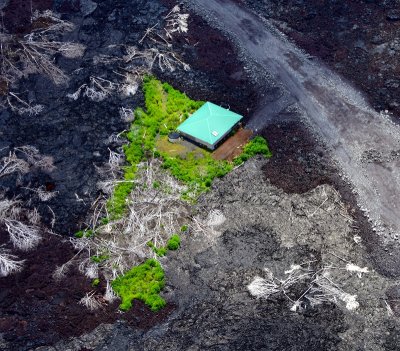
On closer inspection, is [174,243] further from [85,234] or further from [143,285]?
[85,234]

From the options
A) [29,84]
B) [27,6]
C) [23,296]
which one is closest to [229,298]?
[23,296]

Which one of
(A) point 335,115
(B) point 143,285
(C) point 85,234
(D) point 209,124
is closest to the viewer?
(B) point 143,285

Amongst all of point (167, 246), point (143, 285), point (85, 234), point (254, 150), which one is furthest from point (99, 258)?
point (254, 150)

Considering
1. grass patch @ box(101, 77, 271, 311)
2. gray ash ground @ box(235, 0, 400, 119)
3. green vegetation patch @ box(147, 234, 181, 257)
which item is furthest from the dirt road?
green vegetation patch @ box(147, 234, 181, 257)

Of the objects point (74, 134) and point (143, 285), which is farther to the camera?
A: point (74, 134)

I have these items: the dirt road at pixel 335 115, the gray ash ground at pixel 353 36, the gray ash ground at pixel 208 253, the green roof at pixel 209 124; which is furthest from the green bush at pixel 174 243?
the gray ash ground at pixel 353 36

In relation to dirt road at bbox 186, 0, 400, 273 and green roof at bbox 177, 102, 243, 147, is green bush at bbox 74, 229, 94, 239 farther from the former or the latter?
dirt road at bbox 186, 0, 400, 273
